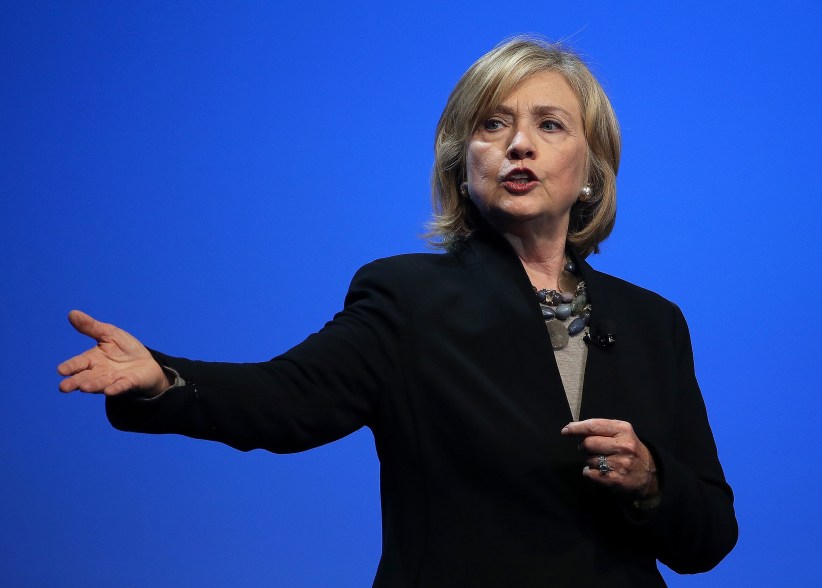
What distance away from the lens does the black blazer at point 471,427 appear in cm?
Answer: 143

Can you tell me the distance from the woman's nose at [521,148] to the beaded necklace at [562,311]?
20 cm

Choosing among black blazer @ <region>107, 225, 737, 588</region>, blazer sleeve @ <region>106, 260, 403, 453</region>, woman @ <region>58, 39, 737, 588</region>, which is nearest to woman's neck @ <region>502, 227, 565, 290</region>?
woman @ <region>58, 39, 737, 588</region>

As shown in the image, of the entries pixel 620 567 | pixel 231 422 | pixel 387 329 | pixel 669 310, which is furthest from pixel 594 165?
pixel 231 422

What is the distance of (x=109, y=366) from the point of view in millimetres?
1193

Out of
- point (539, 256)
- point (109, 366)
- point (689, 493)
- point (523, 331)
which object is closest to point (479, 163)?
point (539, 256)

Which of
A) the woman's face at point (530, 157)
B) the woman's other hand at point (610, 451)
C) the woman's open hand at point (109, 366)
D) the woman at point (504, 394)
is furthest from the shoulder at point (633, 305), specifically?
the woman's open hand at point (109, 366)

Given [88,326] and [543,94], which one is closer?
[88,326]

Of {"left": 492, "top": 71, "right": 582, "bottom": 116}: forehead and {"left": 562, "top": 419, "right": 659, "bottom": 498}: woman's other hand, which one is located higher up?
{"left": 492, "top": 71, "right": 582, "bottom": 116}: forehead

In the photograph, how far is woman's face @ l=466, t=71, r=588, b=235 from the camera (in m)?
1.70

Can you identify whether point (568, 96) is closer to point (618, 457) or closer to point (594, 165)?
point (594, 165)

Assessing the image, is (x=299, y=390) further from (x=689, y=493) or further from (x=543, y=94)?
(x=543, y=94)

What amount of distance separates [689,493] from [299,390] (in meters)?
0.52

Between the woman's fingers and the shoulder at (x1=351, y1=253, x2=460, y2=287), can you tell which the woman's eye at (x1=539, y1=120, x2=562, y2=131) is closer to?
the shoulder at (x1=351, y1=253, x2=460, y2=287)

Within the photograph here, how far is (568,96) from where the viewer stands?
5.86 ft
